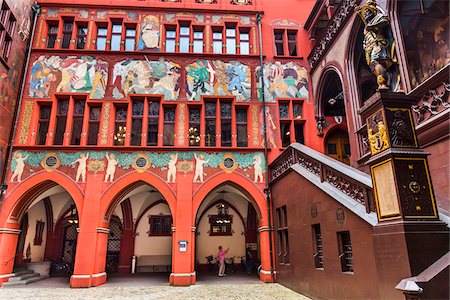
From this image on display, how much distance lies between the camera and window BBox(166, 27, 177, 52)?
1359cm

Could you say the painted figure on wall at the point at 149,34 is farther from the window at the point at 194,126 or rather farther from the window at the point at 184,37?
the window at the point at 194,126

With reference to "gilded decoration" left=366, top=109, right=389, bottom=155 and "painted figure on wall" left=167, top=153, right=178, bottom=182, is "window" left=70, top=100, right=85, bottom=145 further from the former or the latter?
"gilded decoration" left=366, top=109, right=389, bottom=155

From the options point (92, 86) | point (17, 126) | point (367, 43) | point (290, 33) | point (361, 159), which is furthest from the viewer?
point (290, 33)

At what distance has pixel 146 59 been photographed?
13086 millimetres

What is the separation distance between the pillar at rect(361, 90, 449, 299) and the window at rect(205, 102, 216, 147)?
8.59m

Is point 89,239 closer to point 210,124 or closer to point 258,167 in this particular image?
point 210,124

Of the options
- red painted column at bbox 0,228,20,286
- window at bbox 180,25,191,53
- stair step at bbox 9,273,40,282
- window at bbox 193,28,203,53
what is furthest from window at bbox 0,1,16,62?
stair step at bbox 9,273,40,282

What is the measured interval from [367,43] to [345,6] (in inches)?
263

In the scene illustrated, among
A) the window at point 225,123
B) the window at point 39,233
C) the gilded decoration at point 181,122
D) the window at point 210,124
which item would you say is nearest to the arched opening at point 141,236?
the window at point 39,233

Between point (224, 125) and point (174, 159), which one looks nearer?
point (174, 159)

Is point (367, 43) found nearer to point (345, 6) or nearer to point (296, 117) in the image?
Result: point (345, 6)

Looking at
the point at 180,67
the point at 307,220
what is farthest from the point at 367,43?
the point at 180,67

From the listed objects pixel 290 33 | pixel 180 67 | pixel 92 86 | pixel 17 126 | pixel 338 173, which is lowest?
pixel 338 173

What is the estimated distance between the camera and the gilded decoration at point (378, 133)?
13.9ft
